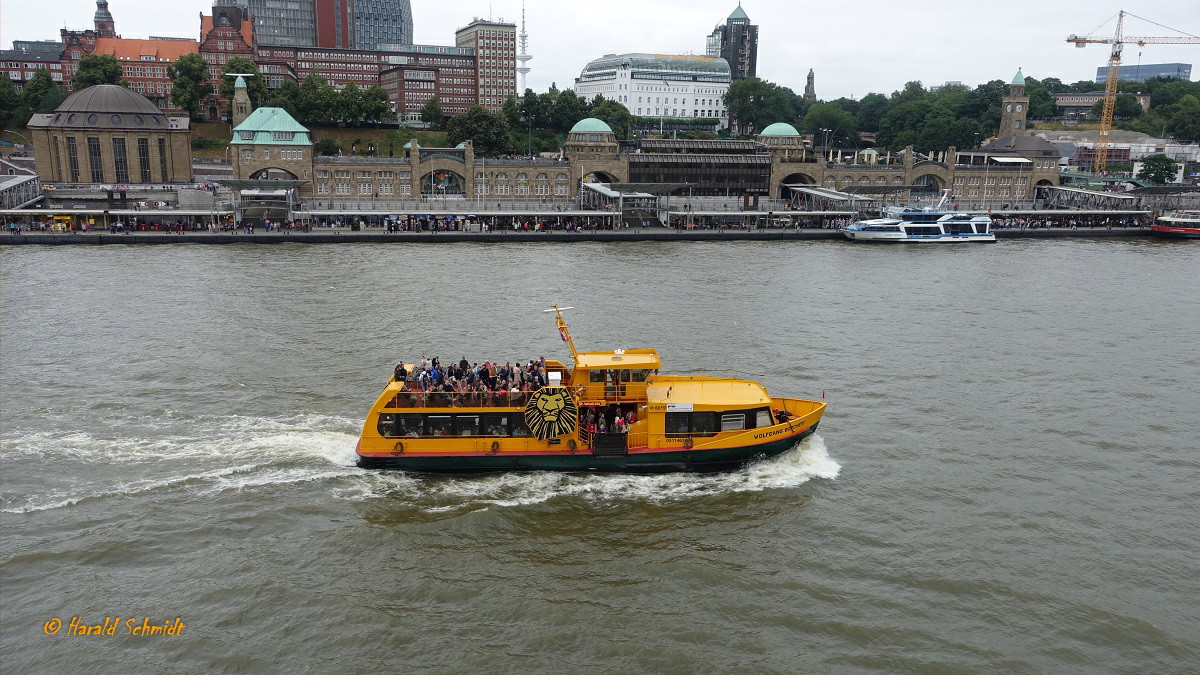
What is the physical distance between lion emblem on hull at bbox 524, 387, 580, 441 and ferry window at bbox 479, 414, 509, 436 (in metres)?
0.82

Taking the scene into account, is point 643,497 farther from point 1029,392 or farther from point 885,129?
point 885,129

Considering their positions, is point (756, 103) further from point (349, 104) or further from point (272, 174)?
point (272, 174)

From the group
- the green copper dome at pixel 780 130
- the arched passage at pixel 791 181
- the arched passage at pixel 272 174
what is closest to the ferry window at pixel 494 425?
the arched passage at pixel 272 174

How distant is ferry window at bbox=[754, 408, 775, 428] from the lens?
3072cm

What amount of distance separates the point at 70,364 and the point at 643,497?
2813 centimetres

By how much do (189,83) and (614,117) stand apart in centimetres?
6595

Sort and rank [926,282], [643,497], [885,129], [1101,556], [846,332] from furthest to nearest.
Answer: [885,129] → [926,282] → [846,332] → [643,497] → [1101,556]

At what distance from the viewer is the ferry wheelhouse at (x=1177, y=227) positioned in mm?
95125

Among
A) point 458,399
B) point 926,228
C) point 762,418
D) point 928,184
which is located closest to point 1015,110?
point 928,184

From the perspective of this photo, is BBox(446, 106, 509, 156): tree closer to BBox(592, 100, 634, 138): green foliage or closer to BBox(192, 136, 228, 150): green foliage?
BBox(592, 100, 634, 138): green foliage

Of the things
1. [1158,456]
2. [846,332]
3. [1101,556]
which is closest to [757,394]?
[1101,556]

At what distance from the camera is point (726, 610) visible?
22828 mm

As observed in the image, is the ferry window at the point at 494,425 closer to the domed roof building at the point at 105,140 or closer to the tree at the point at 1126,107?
the domed roof building at the point at 105,140

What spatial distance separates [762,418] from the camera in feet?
101
